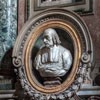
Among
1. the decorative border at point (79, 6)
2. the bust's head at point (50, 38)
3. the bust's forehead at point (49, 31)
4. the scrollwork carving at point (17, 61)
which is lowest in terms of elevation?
the scrollwork carving at point (17, 61)

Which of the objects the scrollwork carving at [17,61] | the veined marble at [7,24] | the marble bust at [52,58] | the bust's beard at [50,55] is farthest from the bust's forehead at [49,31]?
the veined marble at [7,24]

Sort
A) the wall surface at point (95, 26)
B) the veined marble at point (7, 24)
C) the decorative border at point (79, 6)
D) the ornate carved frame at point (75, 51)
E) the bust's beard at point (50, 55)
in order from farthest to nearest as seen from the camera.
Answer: the veined marble at point (7, 24) → the decorative border at point (79, 6) → the wall surface at point (95, 26) → the bust's beard at point (50, 55) → the ornate carved frame at point (75, 51)

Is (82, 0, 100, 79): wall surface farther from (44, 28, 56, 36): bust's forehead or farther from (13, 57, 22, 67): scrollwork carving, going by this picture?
(13, 57, 22, 67): scrollwork carving

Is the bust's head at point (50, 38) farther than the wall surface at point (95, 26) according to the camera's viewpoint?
No

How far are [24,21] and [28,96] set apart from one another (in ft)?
2.51

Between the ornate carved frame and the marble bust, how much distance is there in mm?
58

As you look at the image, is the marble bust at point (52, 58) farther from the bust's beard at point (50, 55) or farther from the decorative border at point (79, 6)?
the decorative border at point (79, 6)

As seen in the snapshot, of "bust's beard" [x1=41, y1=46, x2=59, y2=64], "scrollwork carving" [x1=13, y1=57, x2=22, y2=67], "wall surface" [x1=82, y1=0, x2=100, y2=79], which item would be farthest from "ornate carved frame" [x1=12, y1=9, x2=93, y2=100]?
"wall surface" [x1=82, y1=0, x2=100, y2=79]

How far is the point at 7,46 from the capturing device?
3963 mm

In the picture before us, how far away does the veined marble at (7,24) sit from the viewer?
3969mm

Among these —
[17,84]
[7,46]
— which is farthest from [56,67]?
[7,46]

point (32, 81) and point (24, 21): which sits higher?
point (24, 21)

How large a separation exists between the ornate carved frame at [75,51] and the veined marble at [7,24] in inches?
13.7

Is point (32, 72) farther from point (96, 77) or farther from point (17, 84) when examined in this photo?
point (96, 77)
